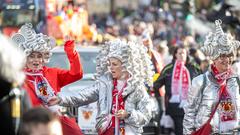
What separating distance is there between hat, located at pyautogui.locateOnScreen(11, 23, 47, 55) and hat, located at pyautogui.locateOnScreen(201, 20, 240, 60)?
1693 millimetres

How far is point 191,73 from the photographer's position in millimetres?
14875

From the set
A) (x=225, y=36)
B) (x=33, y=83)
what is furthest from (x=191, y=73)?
(x=33, y=83)

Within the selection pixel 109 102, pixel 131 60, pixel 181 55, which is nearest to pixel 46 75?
pixel 109 102

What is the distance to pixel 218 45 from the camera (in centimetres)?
1020

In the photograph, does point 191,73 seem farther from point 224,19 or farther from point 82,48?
point 224,19

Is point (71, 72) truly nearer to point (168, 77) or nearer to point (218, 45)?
point (218, 45)

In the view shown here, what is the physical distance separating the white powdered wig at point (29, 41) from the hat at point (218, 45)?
5.52 ft

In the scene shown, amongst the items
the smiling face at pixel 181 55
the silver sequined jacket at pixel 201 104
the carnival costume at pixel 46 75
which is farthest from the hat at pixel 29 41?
the smiling face at pixel 181 55

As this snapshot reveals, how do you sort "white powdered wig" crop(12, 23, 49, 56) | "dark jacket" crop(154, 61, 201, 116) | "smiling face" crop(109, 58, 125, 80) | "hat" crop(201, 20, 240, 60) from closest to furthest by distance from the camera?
"white powdered wig" crop(12, 23, 49, 56), "smiling face" crop(109, 58, 125, 80), "hat" crop(201, 20, 240, 60), "dark jacket" crop(154, 61, 201, 116)

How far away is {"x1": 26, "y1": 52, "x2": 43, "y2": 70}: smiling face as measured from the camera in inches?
377

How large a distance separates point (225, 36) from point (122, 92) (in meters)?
1.34

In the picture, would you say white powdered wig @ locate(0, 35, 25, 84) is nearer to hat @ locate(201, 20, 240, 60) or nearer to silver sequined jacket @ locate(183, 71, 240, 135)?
silver sequined jacket @ locate(183, 71, 240, 135)

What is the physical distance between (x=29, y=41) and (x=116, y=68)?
0.90 m

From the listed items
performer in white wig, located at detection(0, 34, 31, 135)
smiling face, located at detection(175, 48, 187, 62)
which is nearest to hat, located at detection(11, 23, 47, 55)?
performer in white wig, located at detection(0, 34, 31, 135)
